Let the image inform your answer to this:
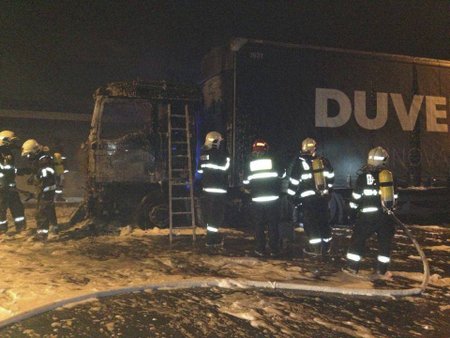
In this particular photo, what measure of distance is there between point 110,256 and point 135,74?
45.1 feet

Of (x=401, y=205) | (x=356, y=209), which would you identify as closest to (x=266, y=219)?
(x=356, y=209)

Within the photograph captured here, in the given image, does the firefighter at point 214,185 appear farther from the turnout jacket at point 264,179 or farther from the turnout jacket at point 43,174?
the turnout jacket at point 43,174

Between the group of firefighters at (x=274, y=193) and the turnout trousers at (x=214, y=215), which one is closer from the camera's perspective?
the group of firefighters at (x=274, y=193)

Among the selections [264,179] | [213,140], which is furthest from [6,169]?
[264,179]

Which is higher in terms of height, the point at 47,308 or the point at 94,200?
the point at 94,200

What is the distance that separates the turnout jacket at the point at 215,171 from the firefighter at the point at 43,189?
2681 millimetres

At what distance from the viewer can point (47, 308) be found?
385 centimetres

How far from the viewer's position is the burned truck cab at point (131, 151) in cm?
746

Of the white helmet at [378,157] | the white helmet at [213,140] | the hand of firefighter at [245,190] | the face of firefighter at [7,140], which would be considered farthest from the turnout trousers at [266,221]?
the face of firefighter at [7,140]

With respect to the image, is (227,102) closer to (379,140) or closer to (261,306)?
(379,140)

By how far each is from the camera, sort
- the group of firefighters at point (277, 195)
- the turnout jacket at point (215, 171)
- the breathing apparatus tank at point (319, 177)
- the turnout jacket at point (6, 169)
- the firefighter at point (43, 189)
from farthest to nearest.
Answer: the turnout jacket at point (6, 169), the firefighter at point (43, 189), the turnout jacket at point (215, 171), the breathing apparatus tank at point (319, 177), the group of firefighters at point (277, 195)

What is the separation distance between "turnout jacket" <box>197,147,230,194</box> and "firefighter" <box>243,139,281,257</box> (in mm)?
545

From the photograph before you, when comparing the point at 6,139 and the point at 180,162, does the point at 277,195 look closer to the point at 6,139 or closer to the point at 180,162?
the point at 180,162

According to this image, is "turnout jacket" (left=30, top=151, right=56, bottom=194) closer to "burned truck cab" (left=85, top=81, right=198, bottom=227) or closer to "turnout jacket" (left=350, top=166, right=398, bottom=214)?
"burned truck cab" (left=85, top=81, right=198, bottom=227)
